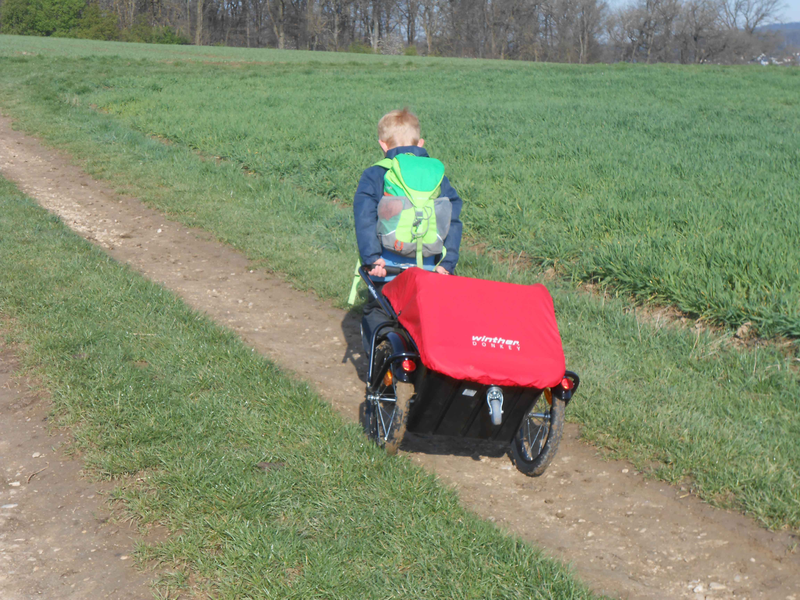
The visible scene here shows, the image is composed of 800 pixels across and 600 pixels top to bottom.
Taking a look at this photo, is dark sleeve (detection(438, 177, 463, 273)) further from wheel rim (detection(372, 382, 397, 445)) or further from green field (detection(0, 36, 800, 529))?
green field (detection(0, 36, 800, 529))

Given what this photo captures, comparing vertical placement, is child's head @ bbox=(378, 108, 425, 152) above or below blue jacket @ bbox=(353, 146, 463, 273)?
above

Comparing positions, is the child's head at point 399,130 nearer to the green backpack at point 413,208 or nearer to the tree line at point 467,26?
the green backpack at point 413,208

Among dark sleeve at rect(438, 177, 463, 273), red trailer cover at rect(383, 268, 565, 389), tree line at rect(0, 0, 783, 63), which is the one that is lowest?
red trailer cover at rect(383, 268, 565, 389)

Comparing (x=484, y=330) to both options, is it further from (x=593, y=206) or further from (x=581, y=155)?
(x=581, y=155)

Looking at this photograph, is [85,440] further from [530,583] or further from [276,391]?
[530,583]

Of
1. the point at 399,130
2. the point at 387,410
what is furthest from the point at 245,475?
the point at 399,130

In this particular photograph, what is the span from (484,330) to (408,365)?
415 millimetres

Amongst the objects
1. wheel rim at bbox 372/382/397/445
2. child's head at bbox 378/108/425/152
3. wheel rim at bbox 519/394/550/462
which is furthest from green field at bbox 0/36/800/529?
child's head at bbox 378/108/425/152

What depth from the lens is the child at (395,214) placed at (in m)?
3.82

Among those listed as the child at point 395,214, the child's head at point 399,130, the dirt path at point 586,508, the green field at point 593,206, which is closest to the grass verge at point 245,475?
the dirt path at point 586,508

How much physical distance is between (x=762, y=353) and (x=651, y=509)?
201cm

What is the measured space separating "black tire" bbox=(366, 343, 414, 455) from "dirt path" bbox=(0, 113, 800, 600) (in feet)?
1.04

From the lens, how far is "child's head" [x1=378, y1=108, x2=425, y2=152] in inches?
160

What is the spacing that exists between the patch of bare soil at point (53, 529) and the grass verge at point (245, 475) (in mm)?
117
